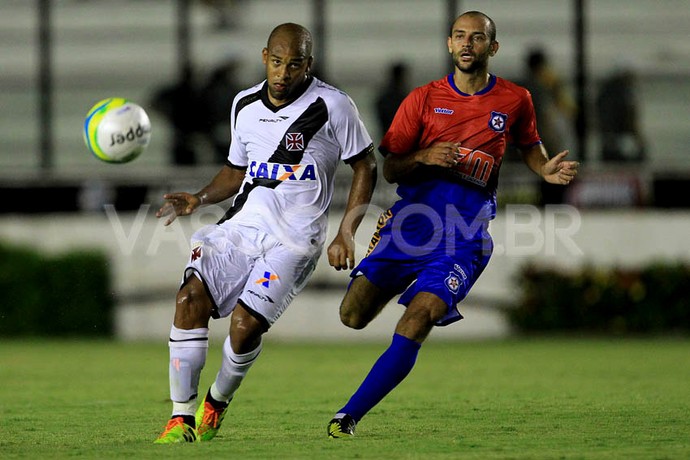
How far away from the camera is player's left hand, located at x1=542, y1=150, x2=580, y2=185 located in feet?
24.7

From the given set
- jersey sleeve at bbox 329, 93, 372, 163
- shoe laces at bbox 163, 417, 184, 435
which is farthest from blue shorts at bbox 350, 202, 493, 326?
shoe laces at bbox 163, 417, 184, 435

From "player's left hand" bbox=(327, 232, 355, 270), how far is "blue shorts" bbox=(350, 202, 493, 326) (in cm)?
52

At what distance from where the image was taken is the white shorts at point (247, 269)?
23.4ft

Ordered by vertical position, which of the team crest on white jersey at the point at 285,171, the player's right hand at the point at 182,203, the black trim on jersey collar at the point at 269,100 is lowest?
the player's right hand at the point at 182,203

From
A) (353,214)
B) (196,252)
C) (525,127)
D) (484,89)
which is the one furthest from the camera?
(525,127)

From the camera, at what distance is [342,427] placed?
7.02 metres

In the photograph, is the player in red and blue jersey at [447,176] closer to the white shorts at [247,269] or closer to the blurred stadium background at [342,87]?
the white shorts at [247,269]

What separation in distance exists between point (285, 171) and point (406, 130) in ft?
2.71

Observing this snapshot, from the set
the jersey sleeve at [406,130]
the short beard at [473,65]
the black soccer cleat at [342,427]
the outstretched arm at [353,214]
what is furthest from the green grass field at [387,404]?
the short beard at [473,65]

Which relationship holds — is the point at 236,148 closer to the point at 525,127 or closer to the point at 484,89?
the point at 484,89

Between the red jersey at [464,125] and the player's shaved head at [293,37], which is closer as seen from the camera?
the player's shaved head at [293,37]

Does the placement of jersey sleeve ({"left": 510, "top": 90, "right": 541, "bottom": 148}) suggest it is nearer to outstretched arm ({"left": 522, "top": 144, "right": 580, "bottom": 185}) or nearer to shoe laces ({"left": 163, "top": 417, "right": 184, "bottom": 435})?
outstretched arm ({"left": 522, "top": 144, "right": 580, "bottom": 185})

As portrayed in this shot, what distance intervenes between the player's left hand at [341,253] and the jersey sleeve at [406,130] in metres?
0.84

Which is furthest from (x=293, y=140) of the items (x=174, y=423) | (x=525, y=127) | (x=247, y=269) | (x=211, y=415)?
(x=174, y=423)
